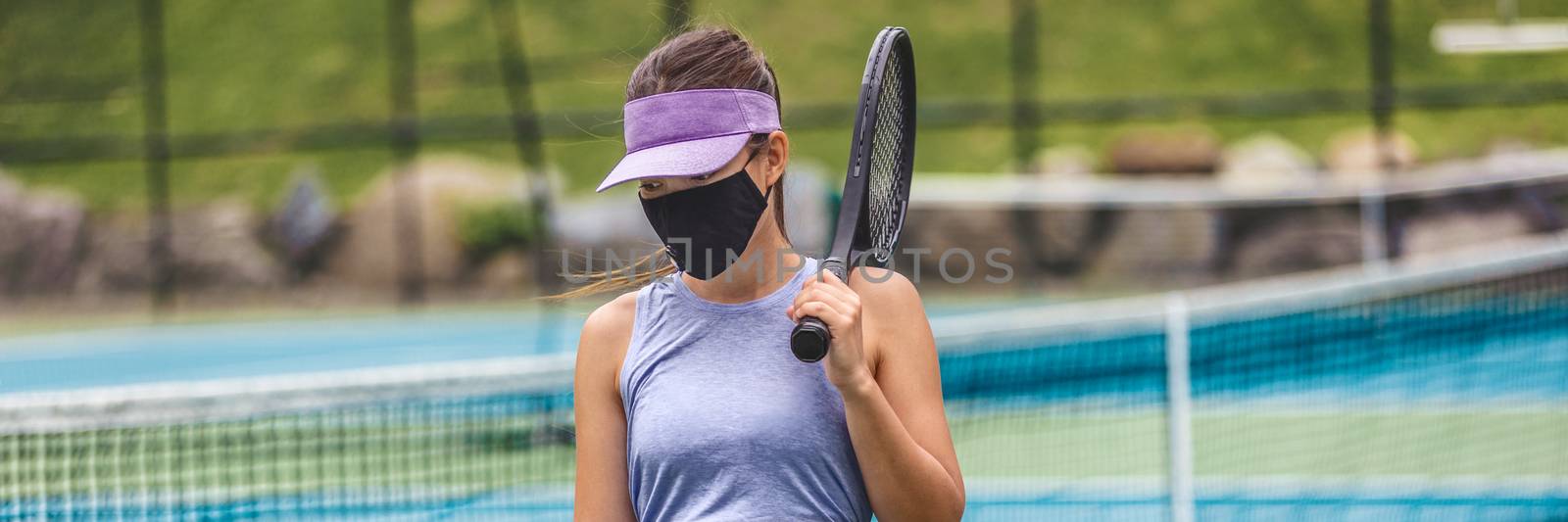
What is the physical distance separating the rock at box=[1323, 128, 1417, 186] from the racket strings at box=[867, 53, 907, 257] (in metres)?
14.9

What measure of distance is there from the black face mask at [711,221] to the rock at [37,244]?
841 inches

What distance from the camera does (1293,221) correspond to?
16.8 m

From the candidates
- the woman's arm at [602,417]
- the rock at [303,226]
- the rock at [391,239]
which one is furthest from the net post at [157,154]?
the woman's arm at [602,417]

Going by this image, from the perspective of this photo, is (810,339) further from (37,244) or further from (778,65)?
(37,244)

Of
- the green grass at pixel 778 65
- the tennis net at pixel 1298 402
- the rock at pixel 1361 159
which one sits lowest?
the tennis net at pixel 1298 402

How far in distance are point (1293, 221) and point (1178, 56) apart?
955 cm

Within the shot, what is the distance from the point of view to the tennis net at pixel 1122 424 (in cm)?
499

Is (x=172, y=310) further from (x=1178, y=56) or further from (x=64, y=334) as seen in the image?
(x=1178, y=56)

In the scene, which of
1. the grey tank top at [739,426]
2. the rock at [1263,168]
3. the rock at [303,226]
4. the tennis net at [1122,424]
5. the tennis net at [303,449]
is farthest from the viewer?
the rock at [303,226]

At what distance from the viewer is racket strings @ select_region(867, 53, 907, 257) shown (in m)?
2.18

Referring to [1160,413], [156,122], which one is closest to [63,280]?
[156,122]

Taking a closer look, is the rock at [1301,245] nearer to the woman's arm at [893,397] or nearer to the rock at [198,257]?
the rock at [198,257]

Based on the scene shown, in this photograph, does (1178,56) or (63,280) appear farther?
(1178,56)

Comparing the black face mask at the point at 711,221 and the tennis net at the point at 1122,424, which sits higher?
the black face mask at the point at 711,221
